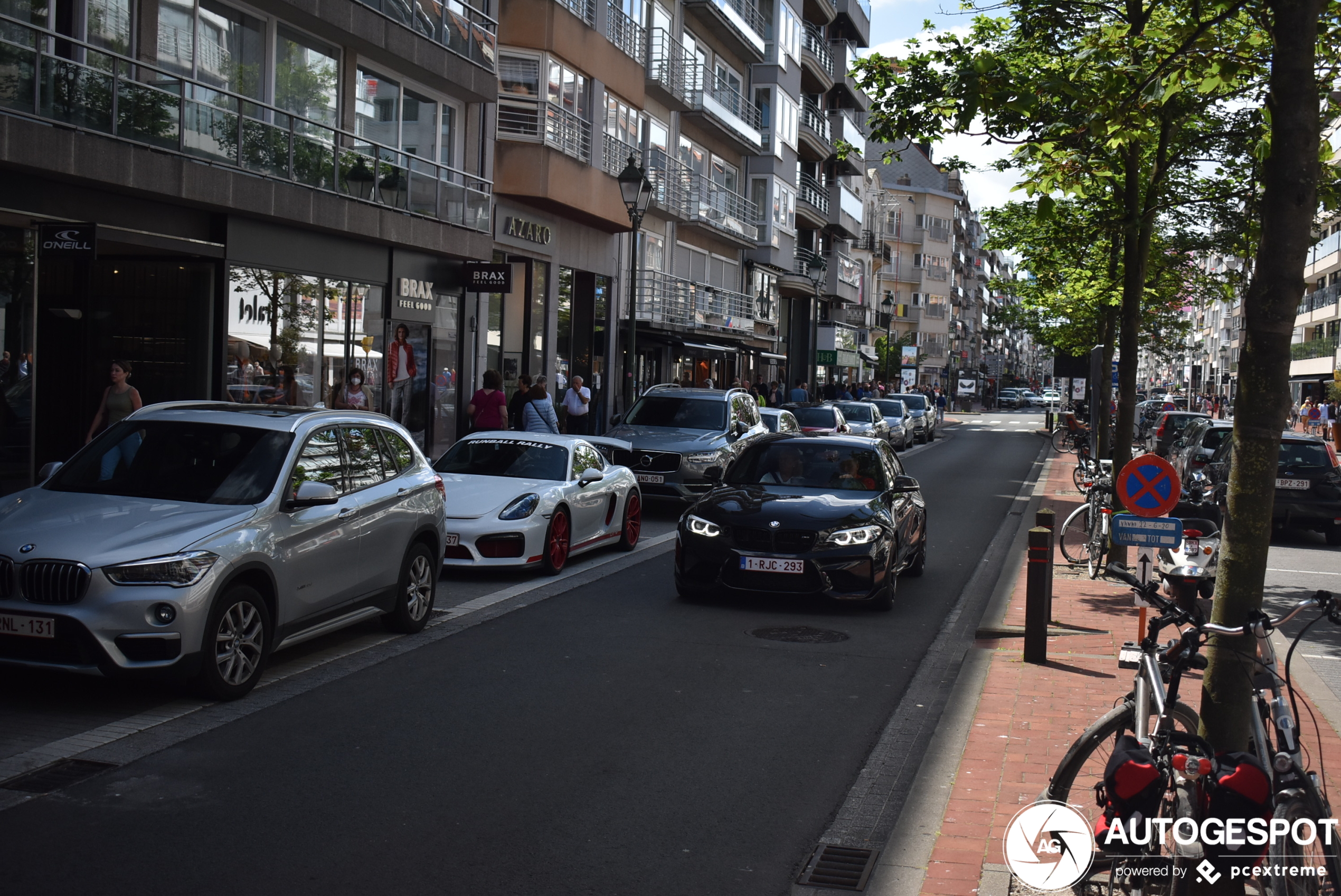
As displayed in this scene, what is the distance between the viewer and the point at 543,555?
42.4ft

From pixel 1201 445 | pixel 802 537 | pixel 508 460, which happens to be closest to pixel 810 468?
pixel 802 537

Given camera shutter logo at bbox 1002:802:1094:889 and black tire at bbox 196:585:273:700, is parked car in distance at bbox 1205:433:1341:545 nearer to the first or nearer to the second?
black tire at bbox 196:585:273:700

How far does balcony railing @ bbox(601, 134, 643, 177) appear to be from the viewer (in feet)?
98.5

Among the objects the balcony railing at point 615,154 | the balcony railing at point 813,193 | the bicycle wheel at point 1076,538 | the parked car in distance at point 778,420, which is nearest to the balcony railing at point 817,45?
the balcony railing at point 813,193

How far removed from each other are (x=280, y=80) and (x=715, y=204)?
843 inches

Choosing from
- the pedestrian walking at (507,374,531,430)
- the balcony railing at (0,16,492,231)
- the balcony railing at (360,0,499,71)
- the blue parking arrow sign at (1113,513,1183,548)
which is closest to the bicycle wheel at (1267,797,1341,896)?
the blue parking arrow sign at (1113,513,1183,548)

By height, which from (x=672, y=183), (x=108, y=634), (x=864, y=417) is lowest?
(x=108, y=634)

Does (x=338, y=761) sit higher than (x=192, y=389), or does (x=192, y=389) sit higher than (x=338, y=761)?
(x=192, y=389)

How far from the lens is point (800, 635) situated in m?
10.4

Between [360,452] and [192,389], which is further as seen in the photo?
[192,389]

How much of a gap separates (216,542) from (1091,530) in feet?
34.7

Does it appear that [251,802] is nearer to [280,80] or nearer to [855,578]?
[855,578]

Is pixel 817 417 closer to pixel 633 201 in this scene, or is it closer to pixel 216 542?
pixel 633 201

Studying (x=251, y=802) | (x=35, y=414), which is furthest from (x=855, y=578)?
(x=35, y=414)
